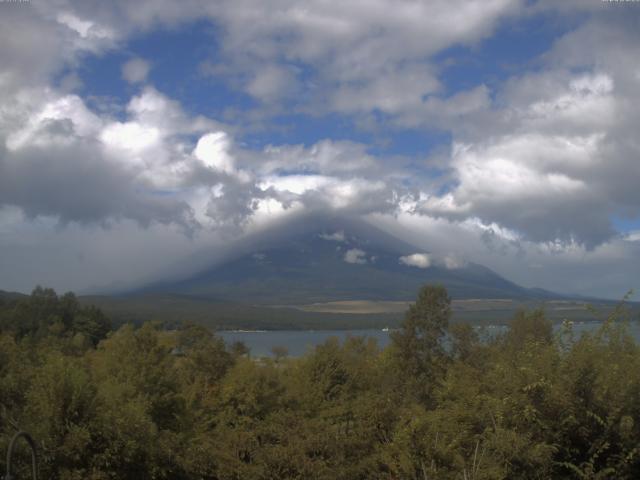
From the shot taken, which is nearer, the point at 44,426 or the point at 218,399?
the point at 44,426

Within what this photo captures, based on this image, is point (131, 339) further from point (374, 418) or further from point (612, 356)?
point (612, 356)

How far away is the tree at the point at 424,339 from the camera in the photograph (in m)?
46.2

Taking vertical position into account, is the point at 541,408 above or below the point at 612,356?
below

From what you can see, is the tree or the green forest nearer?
the green forest

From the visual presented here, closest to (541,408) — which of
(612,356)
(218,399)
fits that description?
(612,356)

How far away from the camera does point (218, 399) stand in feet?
95.2

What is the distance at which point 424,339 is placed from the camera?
48.7 meters

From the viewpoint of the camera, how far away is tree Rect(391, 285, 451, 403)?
46.2m

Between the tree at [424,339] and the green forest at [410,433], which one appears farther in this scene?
the tree at [424,339]

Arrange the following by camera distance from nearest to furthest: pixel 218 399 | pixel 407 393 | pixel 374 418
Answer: pixel 374 418 < pixel 218 399 < pixel 407 393

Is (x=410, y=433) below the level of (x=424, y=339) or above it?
above

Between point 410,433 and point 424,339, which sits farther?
point 424,339

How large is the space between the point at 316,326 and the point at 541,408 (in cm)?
18587

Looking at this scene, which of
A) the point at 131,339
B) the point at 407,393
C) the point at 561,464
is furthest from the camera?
the point at 407,393
